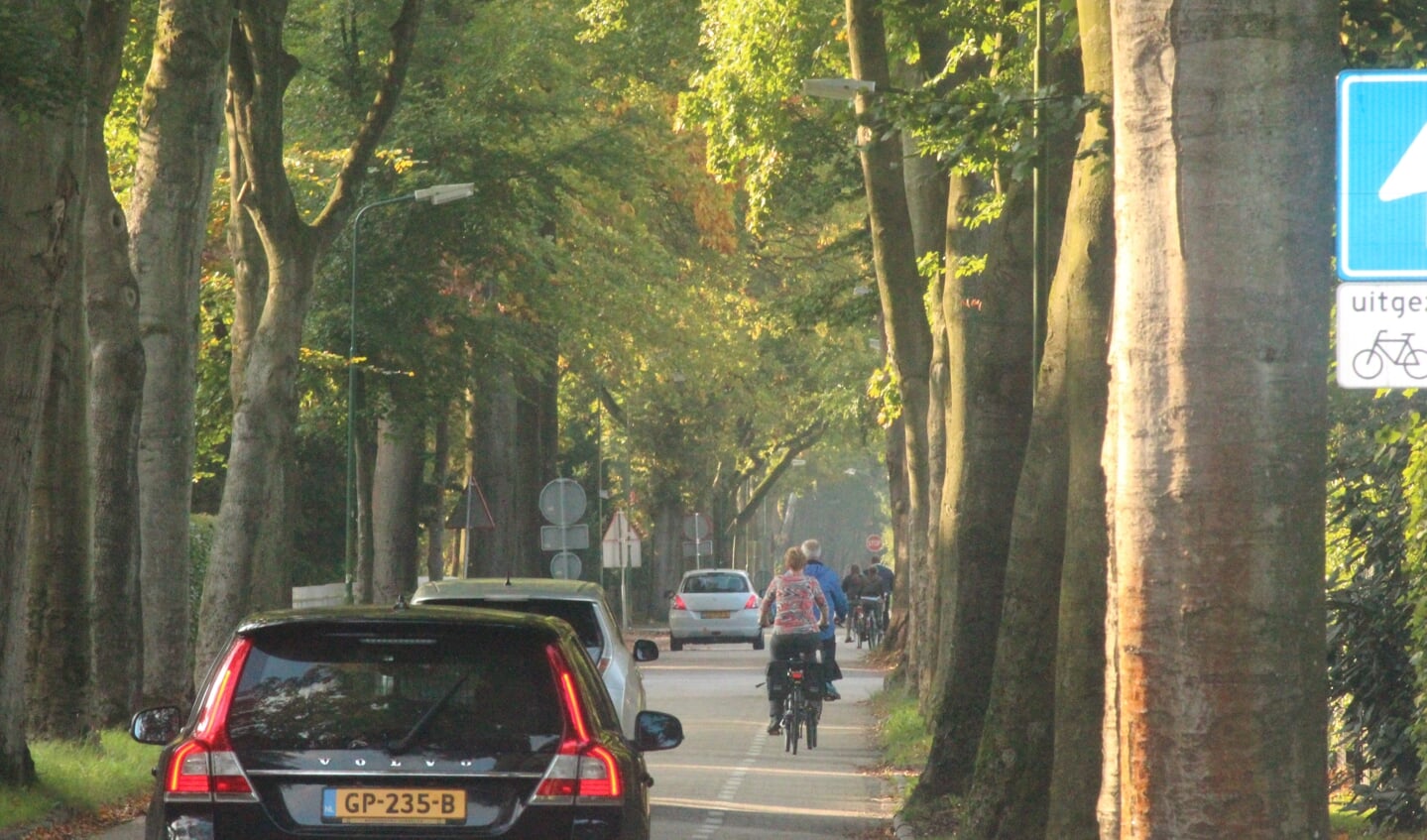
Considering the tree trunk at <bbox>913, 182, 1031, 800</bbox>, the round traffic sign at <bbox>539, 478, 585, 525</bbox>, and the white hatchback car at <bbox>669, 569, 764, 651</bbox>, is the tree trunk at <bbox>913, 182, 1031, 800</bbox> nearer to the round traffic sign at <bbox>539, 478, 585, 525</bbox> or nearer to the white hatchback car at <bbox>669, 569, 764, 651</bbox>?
the round traffic sign at <bbox>539, 478, 585, 525</bbox>

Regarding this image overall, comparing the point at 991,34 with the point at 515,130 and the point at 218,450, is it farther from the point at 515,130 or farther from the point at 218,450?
the point at 218,450

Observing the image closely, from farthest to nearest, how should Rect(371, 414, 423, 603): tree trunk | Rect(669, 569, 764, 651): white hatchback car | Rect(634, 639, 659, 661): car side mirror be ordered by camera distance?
Rect(669, 569, 764, 651): white hatchback car, Rect(371, 414, 423, 603): tree trunk, Rect(634, 639, 659, 661): car side mirror

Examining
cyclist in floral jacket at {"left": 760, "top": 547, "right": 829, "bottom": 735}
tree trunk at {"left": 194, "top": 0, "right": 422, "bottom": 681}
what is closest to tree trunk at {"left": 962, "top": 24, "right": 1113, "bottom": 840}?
cyclist in floral jacket at {"left": 760, "top": 547, "right": 829, "bottom": 735}

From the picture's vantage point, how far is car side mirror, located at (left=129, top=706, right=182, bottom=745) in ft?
24.8

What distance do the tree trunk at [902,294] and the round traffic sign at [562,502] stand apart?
38.1ft

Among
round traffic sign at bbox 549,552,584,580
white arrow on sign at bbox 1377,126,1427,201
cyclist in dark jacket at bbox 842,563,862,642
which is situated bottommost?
cyclist in dark jacket at bbox 842,563,862,642

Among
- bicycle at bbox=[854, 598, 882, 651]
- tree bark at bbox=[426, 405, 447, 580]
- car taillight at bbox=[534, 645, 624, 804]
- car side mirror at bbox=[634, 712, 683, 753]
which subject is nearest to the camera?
car taillight at bbox=[534, 645, 624, 804]

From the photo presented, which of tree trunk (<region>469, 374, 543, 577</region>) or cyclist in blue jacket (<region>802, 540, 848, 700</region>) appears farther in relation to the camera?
tree trunk (<region>469, 374, 543, 577</region>)

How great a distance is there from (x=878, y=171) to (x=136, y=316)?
8.51 metres

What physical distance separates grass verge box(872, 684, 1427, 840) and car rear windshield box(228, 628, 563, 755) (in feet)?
9.55

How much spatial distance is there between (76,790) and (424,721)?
26.2 ft

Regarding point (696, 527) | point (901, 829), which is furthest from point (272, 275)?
point (696, 527)

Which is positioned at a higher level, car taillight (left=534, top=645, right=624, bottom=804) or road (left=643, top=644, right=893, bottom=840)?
car taillight (left=534, top=645, right=624, bottom=804)

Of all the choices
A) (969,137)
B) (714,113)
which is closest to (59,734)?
(969,137)
